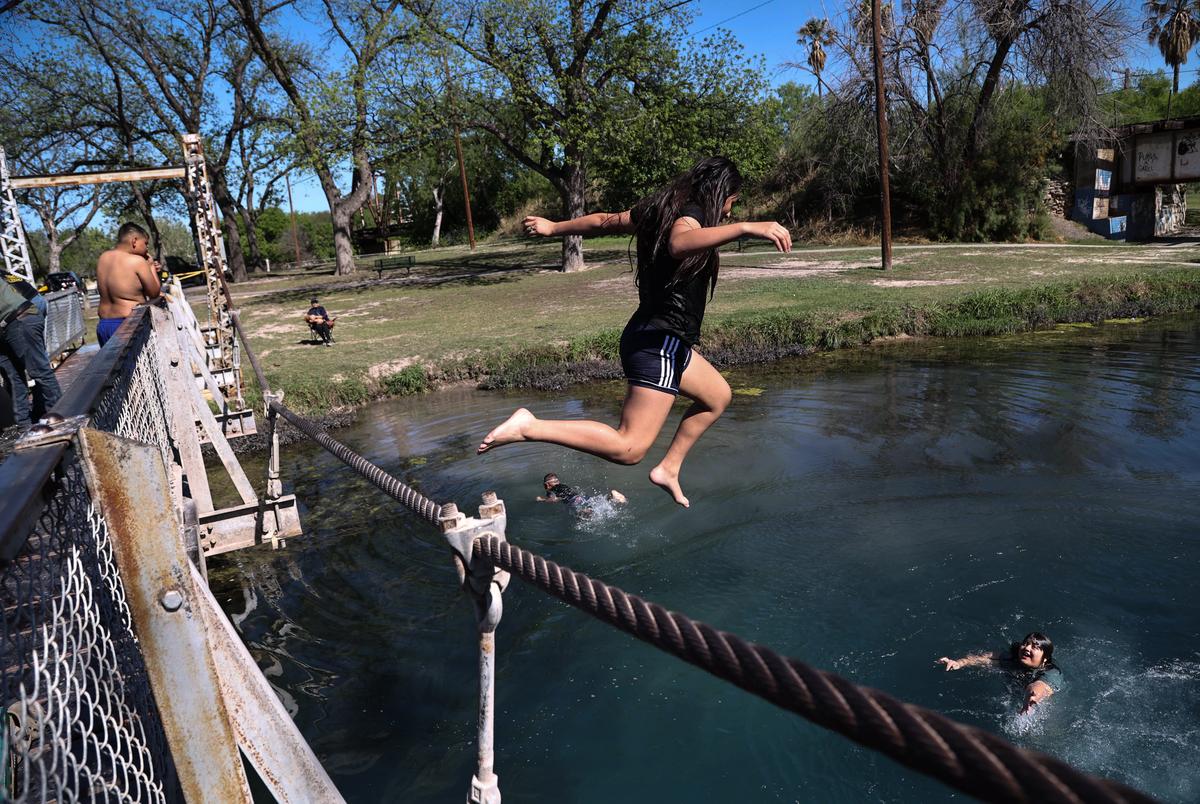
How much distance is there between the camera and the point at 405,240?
168ft

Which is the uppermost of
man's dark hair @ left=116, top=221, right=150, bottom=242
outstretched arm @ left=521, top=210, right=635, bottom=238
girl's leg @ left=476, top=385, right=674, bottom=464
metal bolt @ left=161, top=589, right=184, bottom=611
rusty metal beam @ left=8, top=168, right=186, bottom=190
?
rusty metal beam @ left=8, top=168, right=186, bottom=190

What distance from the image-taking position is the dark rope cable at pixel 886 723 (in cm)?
84

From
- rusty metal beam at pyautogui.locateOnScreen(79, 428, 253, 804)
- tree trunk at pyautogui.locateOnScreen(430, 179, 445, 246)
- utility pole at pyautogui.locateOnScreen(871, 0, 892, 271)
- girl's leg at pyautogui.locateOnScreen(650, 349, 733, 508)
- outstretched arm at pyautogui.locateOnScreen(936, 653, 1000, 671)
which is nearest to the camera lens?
rusty metal beam at pyautogui.locateOnScreen(79, 428, 253, 804)

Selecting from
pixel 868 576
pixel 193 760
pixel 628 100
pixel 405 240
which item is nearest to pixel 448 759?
pixel 193 760

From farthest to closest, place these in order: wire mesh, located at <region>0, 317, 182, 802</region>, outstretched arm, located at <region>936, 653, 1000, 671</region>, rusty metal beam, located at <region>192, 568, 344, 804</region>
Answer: outstretched arm, located at <region>936, 653, 1000, 671</region>
rusty metal beam, located at <region>192, 568, 344, 804</region>
wire mesh, located at <region>0, 317, 182, 802</region>

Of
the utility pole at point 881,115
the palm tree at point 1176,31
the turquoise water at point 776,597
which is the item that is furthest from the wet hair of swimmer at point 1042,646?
the palm tree at point 1176,31

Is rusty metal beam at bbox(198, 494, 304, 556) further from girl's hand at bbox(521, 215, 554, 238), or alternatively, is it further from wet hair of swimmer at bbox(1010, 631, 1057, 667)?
wet hair of swimmer at bbox(1010, 631, 1057, 667)

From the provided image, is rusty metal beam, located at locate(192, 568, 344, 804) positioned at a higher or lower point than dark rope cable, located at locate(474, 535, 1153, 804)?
lower

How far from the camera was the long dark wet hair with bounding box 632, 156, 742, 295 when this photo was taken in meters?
3.58

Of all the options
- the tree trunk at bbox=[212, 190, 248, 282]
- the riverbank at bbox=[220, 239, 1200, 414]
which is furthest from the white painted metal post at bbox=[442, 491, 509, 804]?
the tree trunk at bbox=[212, 190, 248, 282]

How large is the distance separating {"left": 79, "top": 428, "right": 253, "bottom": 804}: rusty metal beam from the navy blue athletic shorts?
236 cm

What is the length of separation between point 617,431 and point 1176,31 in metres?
47.6

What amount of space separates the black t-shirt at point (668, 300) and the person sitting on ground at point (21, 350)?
238 inches

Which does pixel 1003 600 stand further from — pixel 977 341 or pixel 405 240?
pixel 405 240
